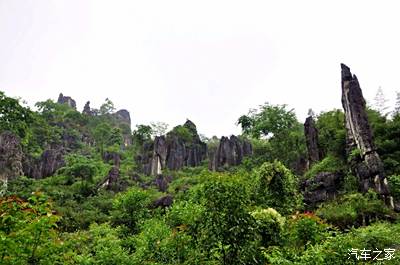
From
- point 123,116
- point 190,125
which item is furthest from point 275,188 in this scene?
point 123,116

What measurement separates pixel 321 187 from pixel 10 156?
2441 cm

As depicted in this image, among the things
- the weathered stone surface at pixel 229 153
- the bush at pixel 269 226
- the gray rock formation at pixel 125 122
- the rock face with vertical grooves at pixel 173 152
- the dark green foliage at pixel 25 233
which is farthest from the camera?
the gray rock formation at pixel 125 122

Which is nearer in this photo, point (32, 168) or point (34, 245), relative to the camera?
point (34, 245)

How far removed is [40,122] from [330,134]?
3677 centimetres

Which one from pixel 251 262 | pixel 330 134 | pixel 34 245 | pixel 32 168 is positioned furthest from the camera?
pixel 32 168

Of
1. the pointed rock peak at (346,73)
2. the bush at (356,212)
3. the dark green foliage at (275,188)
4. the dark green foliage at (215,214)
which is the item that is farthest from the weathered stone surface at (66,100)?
the bush at (356,212)

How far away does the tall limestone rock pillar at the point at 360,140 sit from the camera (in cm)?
2092

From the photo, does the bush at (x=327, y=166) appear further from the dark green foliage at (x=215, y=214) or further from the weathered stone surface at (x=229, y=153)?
the weathered stone surface at (x=229, y=153)

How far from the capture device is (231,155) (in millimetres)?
44969

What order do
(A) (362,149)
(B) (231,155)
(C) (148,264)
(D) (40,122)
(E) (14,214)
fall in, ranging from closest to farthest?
(E) (14,214) < (C) (148,264) < (A) (362,149) < (B) (231,155) < (D) (40,122)

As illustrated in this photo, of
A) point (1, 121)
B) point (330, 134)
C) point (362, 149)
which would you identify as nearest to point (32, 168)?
point (1, 121)

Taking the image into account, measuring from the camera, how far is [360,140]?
75.8 feet

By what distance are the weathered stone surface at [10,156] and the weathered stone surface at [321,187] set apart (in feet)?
74.4

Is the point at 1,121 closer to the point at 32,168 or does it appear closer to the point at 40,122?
the point at 32,168
